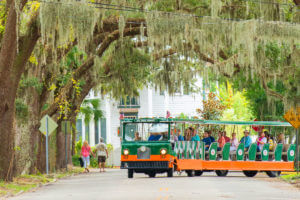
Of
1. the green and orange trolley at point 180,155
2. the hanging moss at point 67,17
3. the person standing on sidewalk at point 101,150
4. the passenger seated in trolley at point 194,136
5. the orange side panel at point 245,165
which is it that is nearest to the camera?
the hanging moss at point 67,17

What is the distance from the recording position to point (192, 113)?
6109 centimetres

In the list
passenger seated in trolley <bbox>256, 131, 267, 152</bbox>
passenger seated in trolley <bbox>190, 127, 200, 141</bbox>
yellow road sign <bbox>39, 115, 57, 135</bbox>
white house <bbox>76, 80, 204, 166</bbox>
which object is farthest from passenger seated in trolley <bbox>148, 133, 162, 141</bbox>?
white house <bbox>76, 80, 204, 166</bbox>

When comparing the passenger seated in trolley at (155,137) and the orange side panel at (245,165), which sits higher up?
the passenger seated in trolley at (155,137)

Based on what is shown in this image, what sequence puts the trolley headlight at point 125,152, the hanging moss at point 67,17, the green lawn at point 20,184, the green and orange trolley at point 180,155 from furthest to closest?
the trolley headlight at point 125,152, the green and orange trolley at point 180,155, the hanging moss at point 67,17, the green lawn at point 20,184

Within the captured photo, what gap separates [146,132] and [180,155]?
1.62 m

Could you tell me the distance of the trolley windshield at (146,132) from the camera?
90.1ft

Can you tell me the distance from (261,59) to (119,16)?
6.52 m

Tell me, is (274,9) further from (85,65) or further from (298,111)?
(85,65)

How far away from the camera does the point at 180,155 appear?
28.1 meters

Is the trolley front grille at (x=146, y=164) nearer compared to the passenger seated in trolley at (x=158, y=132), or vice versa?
the trolley front grille at (x=146, y=164)

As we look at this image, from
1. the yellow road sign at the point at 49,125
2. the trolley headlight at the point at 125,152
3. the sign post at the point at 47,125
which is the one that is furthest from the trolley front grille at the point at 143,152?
the yellow road sign at the point at 49,125

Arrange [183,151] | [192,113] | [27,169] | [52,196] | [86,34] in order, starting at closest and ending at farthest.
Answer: [52,196]
[86,34]
[183,151]
[27,169]
[192,113]

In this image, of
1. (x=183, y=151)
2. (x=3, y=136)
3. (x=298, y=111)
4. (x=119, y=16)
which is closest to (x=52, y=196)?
(x=3, y=136)

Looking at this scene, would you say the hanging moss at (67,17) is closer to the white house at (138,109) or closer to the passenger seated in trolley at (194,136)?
the passenger seated in trolley at (194,136)
